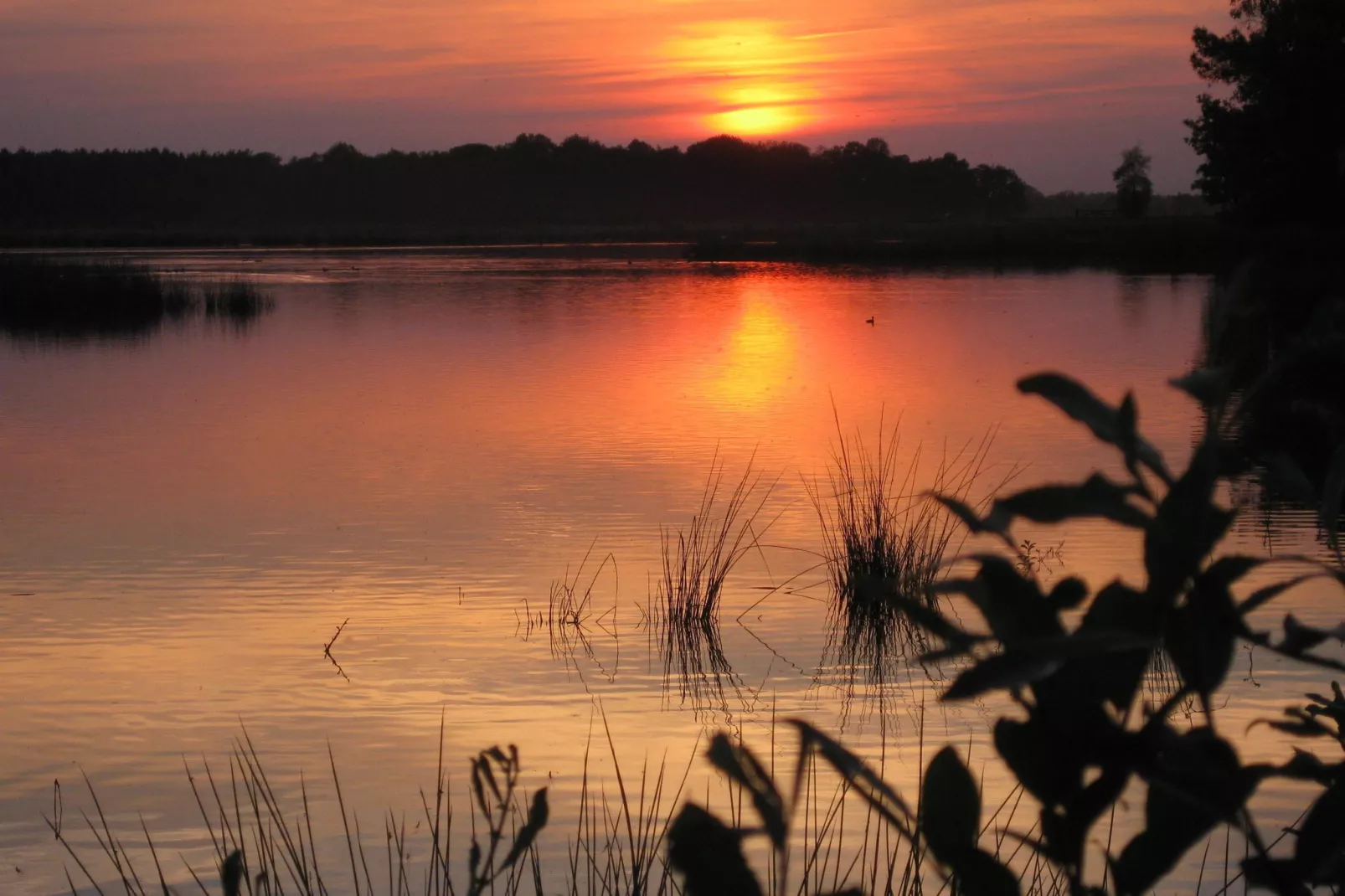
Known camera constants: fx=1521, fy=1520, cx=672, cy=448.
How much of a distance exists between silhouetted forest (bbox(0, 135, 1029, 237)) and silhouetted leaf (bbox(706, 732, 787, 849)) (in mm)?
92578

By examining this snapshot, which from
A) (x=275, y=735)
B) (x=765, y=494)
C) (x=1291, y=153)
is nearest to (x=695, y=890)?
(x=275, y=735)

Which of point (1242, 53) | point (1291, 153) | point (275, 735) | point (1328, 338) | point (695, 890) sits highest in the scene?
point (1242, 53)

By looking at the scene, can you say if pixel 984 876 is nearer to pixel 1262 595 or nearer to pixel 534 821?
pixel 1262 595

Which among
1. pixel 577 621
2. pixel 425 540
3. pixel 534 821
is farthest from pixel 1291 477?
pixel 425 540

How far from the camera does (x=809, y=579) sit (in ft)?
23.4

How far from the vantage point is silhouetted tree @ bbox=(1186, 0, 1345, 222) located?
28.2 metres

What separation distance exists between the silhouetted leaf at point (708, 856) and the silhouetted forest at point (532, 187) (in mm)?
92527

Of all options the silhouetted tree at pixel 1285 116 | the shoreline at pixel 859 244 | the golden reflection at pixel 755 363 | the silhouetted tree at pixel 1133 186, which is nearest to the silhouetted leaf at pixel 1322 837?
the golden reflection at pixel 755 363

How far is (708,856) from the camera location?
669 millimetres

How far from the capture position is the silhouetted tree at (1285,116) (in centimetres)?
2816

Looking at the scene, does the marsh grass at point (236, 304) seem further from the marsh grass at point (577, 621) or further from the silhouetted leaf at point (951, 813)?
the silhouetted leaf at point (951, 813)

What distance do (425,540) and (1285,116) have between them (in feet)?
83.2

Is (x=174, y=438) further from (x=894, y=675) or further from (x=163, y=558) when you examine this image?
(x=894, y=675)

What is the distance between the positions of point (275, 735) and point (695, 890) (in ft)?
15.0
